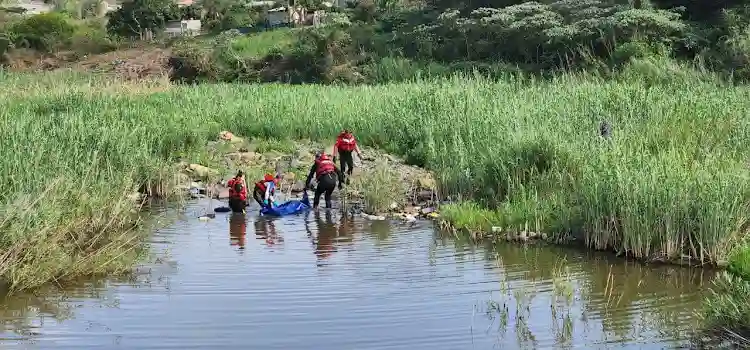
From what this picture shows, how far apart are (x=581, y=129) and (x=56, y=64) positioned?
46.1 meters

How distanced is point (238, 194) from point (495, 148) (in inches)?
202

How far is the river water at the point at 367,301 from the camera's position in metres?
9.20

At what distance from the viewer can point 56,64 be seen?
5662 centimetres

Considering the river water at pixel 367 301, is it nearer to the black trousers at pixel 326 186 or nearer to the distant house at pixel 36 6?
the black trousers at pixel 326 186

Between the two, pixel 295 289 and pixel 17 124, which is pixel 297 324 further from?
pixel 17 124

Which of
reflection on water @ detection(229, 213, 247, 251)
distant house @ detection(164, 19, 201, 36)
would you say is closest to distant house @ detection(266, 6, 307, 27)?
distant house @ detection(164, 19, 201, 36)

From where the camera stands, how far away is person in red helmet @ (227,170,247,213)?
1769 cm

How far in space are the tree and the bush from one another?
318 cm

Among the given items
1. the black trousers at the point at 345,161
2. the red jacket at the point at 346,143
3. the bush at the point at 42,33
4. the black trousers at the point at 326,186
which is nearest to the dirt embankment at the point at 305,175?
the black trousers at the point at 345,161

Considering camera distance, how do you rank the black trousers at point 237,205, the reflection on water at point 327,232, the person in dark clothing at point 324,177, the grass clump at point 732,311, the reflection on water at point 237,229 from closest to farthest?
the grass clump at point 732,311 < the reflection on water at point 327,232 < the reflection on water at point 237,229 < the black trousers at point 237,205 < the person in dark clothing at point 324,177

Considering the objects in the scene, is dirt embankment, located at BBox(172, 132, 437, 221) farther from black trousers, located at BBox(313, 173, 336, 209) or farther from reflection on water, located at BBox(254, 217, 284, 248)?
reflection on water, located at BBox(254, 217, 284, 248)

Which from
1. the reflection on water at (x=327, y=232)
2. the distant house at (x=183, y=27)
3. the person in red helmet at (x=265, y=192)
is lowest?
the reflection on water at (x=327, y=232)

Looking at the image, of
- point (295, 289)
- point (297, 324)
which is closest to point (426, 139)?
point (295, 289)

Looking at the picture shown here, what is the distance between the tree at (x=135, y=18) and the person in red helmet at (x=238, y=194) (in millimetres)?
48438
